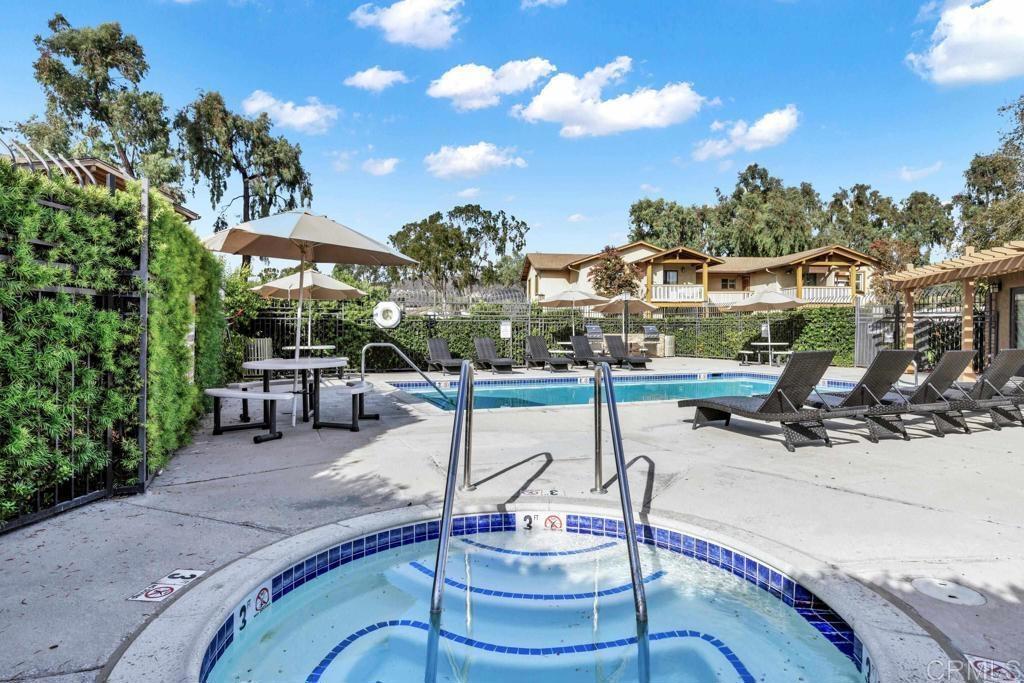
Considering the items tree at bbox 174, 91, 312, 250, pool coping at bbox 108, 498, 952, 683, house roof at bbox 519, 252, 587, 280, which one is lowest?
pool coping at bbox 108, 498, 952, 683

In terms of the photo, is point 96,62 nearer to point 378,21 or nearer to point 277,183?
point 277,183

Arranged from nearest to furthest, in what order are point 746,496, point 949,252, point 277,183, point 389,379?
1. point 746,496
2. point 389,379
3. point 277,183
4. point 949,252

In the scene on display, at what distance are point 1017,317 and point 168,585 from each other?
16.1 m

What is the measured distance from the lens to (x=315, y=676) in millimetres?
2266

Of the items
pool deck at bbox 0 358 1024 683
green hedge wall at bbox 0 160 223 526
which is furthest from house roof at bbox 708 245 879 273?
green hedge wall at bbox 0 160 223 526

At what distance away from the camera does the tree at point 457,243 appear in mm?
40375

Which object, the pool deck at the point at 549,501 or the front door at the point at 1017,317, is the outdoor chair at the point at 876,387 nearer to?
the pool deck at the point at 549,501

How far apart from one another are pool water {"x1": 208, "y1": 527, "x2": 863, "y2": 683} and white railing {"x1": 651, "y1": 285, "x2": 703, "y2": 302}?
111 ft

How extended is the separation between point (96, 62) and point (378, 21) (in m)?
16.3

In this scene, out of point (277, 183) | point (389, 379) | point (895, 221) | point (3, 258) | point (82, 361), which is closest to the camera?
point (3, 258)

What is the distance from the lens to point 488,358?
1504cm

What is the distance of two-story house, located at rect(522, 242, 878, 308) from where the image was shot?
1415 inches

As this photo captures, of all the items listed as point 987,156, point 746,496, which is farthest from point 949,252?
point 746,496
